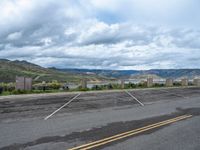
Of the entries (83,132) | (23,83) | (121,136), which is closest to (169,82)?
(23,83)

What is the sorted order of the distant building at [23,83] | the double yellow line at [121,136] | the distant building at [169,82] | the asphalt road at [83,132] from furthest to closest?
the distant building at [169,82] < the distant building at [23,83] < the asphalt road at [83,132] < the double yellow line at [121,136]

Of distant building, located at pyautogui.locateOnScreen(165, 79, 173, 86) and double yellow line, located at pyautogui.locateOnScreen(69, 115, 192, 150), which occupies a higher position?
distant building, located at pyautogui.locateOnScreen(165, 79, 173, 86)

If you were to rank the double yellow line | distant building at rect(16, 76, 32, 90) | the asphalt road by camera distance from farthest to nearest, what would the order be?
distant building at rect(16, 76, 32, 90) → the asphalt road → the double yellow line

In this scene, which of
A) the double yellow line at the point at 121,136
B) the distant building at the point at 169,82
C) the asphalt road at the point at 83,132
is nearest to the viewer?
the double yellow line at the point at 121,136

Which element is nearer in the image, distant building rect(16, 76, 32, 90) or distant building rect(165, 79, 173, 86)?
distant building rect(16, 76, 32, 90)

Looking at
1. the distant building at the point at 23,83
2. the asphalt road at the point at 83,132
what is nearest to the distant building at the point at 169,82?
the distant building at the point at 23,83

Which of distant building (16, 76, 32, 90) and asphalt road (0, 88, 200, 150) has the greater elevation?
distant building (16, 76, 32, 90)

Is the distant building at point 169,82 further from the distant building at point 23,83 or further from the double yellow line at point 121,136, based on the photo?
the double yellow line at point 121,136

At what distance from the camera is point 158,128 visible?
37.6ft

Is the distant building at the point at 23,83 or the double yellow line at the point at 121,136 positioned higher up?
the distant building at the point at 23,83

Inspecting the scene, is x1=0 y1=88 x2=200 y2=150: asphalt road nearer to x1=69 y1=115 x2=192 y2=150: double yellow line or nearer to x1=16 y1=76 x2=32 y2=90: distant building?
x1=69 y1=115 x2=192 y2=150: double yellow line

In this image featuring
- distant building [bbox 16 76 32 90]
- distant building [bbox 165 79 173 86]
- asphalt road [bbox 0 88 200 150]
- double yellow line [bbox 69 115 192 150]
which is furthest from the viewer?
distant building [bbox 165 79 173 86]

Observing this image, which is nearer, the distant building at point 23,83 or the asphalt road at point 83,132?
the asphalt road at point 83,132

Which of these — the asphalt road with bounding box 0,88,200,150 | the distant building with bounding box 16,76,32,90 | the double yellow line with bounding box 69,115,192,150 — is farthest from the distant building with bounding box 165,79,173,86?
the double yellow line with bounding box 69,115,192,150
